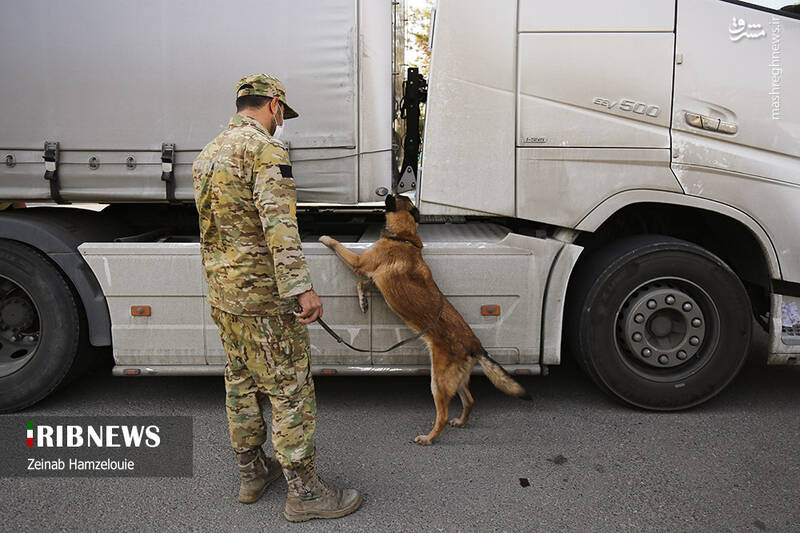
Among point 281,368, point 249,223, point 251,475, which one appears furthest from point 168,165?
point 251,475

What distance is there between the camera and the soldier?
2.67m

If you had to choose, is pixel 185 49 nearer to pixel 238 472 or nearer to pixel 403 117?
pixel 403 117

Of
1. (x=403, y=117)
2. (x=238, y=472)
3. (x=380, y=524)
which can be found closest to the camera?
(x=380, y=524)

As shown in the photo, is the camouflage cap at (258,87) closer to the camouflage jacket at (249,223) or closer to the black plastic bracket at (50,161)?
the camouflage jacket at (249,223)

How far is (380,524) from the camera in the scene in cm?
289

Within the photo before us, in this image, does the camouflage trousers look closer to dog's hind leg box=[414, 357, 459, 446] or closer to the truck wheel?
dog's hind leg box=[414, 357, 459, 446]

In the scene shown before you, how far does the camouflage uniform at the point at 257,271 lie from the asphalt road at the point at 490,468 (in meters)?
0.55

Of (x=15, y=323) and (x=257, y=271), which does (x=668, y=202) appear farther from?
(x=15, y=323)

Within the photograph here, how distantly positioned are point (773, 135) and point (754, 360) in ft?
7.18

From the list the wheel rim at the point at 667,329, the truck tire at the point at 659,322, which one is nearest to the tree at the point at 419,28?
the truck tire at the point at 659,322

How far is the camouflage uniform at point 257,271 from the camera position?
8.73ft

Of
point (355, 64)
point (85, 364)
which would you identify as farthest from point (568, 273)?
point (85, 364)

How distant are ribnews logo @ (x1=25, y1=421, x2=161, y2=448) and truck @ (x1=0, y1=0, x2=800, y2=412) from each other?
0.34 metres

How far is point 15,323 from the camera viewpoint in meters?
4.13
